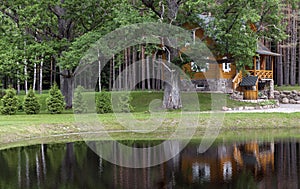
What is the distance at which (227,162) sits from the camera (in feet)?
42.1

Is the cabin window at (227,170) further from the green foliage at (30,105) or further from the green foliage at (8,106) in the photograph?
the green foliage at (8,106)

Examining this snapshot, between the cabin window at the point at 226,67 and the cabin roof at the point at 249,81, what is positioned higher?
the cabin window at the point at 226,67

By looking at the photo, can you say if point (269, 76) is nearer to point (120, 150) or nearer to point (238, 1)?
point (238, 1)

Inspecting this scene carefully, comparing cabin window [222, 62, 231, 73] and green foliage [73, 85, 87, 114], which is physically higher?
cabin window [222, 62, 231, 73]

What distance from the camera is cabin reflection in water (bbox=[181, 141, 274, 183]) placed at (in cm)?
1102

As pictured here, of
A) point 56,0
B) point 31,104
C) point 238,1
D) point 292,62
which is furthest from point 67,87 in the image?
point 292,62

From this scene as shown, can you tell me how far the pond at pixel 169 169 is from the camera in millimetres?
10289

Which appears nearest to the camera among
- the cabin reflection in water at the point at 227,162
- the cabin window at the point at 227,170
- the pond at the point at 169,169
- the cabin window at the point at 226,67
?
the pond at the point at 169,169

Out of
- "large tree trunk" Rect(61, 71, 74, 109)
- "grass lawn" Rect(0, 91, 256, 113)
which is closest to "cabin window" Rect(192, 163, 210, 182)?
"grass lawn" Rect(0, 91, 256, 113)

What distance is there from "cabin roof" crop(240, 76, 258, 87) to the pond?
13910 millimetres

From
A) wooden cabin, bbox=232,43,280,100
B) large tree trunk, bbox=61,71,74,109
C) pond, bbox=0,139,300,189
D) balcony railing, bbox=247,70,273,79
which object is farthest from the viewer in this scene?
balcony railing, bbox=247,70,273,79

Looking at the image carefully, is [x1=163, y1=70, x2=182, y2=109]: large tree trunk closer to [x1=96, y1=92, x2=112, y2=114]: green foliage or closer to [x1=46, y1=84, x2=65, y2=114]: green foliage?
[x1=96, y1=92, x2=112, y2=114]: green foliage

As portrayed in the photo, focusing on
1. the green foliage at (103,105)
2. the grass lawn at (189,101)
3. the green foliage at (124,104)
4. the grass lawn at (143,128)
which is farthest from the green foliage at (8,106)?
the green foliage at (124,104)

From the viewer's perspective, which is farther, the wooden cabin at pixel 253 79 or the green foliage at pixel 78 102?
the wooden cabin at pixel 253 79
